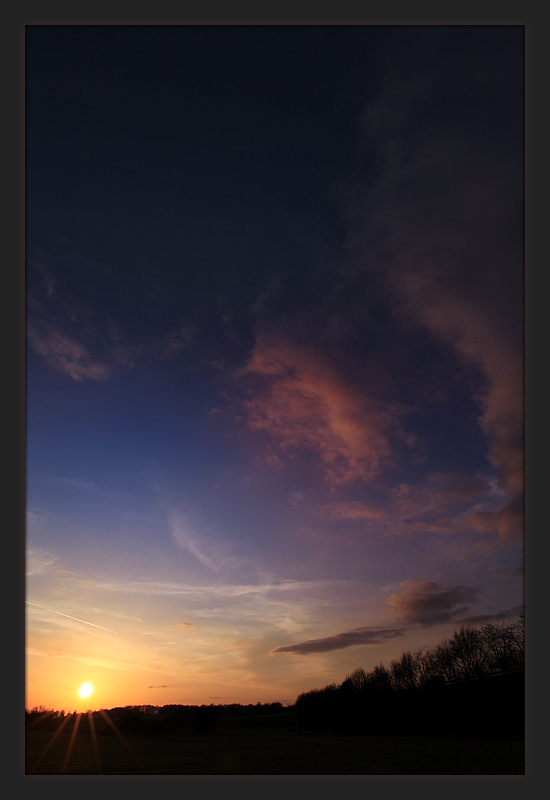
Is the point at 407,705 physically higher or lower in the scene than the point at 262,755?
lower

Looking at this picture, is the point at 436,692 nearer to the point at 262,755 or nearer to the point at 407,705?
the point at 407,705

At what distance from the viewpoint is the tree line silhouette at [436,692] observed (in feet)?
62.4

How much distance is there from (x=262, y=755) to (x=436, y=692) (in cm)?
1074

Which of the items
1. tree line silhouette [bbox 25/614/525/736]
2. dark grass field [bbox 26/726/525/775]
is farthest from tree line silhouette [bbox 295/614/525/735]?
dark grass field [bbox 26/726/525/775]

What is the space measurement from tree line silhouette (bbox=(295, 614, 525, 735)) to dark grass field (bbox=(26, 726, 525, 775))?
1650 mm

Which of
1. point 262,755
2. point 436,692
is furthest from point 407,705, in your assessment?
point 262,755

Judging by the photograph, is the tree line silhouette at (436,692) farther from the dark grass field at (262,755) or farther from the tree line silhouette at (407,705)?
the dark grass field at (262,755)

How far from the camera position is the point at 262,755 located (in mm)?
16375

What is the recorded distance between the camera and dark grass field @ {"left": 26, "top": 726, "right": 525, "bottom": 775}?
1352 centimetres

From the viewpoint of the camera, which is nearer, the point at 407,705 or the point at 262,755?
the point at 262,755

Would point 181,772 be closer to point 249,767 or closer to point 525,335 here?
point 249,767

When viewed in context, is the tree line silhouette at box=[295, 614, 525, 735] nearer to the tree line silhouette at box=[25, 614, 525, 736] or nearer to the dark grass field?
the tree line silhouette at box=[25, 614, 525, 736]

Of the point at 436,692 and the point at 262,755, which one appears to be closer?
the point at 262,755

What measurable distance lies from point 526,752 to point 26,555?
14.1m
